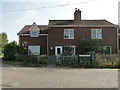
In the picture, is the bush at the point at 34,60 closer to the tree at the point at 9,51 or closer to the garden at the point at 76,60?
the garden at the point at 76,60

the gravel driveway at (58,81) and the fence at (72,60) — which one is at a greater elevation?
the fence at (72,60)

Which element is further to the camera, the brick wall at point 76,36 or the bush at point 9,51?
the brick wall at point 76,36

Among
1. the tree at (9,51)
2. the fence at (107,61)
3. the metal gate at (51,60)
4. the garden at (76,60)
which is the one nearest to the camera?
the fence at (107,61)

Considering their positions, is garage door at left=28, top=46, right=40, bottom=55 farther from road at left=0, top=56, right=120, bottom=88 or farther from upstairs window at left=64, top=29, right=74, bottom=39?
road at left=0, top=56, right=120, bottom=88

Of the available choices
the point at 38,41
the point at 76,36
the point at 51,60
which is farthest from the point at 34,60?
the point at 76,36

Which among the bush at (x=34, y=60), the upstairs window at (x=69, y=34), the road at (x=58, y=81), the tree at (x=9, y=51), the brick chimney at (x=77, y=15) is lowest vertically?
the road at (x=58, y=81)

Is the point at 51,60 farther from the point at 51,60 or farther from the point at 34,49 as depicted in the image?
the point at 34,49

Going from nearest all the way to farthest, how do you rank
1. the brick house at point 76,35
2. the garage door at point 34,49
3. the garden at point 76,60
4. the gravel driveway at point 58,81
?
→ the gravel driveway at point 58,81 < the garden at point 76,60 < the brick house at point 76,35 < the garage door at point 34,49

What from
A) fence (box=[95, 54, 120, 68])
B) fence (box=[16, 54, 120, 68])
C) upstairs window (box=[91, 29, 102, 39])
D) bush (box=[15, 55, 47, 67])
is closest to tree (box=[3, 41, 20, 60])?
bush (box=[15, 55, 47, 67])

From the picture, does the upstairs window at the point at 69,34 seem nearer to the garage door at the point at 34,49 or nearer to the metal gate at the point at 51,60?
the garage door at the point at 34,49

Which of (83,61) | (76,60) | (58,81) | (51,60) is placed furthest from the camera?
(51,60)

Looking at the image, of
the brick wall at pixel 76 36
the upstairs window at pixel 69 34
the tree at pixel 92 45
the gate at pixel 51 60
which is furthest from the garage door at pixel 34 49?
the gate at pixel 51 60

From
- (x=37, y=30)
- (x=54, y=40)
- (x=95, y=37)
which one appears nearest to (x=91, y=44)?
(x=95, y=37)

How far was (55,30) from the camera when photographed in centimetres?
2084
